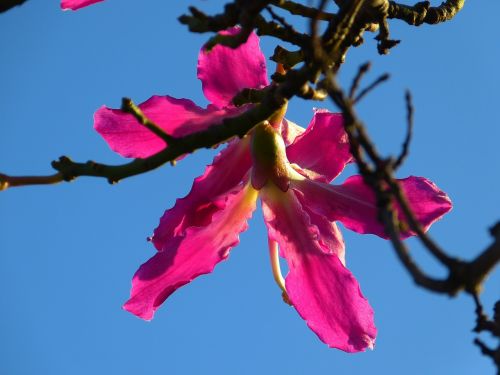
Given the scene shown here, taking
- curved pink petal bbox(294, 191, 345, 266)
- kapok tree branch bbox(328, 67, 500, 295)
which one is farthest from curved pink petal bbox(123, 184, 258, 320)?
kapok tree branch bbox(328, 67, 500, 295)

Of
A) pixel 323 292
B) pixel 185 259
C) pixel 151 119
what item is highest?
pixel 151 119

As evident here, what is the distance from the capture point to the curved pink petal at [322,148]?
1.04 m

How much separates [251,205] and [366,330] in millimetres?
241

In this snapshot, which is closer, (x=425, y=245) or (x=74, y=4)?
(x=425, y=245)

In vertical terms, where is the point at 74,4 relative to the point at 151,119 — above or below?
above

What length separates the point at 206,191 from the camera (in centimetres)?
97

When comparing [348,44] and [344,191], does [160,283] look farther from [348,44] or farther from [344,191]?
[348,44]

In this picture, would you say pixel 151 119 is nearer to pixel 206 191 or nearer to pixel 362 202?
pixel 206 191

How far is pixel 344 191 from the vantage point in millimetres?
986

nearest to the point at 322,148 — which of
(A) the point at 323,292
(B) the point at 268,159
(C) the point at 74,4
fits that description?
(B) the point at 268,159

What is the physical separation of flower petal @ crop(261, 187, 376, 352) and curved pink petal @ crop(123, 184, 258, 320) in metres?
0.07

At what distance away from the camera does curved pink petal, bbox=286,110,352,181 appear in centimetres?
104

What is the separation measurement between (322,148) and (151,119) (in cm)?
27

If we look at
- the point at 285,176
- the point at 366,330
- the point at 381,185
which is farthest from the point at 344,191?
the point at 381,185
